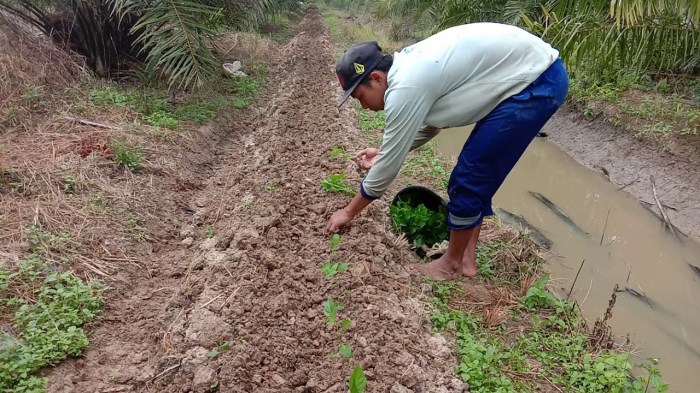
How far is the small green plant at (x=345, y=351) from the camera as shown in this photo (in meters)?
2.21

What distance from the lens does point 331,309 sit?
247 centimetres

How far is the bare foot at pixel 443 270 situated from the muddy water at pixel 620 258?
1.04 metres

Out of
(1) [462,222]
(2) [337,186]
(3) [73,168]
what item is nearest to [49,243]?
(3) [73,168]

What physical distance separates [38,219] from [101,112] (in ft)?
7.06

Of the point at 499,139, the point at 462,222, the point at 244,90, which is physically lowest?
the point at 244,90

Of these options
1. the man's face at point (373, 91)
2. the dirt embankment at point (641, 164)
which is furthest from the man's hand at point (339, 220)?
the dirt embankment at point (641, 164)

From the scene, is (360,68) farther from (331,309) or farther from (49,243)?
(49,243)

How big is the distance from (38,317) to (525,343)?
8.11 feet

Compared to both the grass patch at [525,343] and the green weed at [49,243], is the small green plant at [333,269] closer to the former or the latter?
the grass patch at [525,343]

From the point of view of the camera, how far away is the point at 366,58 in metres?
2.17

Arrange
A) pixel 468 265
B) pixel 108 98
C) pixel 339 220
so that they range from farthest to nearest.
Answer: pixel 108 98 → pixel 468 265 → pixel 339 220

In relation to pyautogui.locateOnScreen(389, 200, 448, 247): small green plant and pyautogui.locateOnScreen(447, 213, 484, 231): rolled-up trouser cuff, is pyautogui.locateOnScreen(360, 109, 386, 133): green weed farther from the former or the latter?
pyautogui.locateOnScreen(447, 213, 484, 231): rolled-up trouser cuff

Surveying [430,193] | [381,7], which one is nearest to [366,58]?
[430,193]

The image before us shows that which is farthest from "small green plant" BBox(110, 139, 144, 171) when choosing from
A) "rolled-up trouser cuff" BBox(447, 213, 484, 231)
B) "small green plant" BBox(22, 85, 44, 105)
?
"rolled-up trouser cuff" BBox(447, 213, 484, 231)
